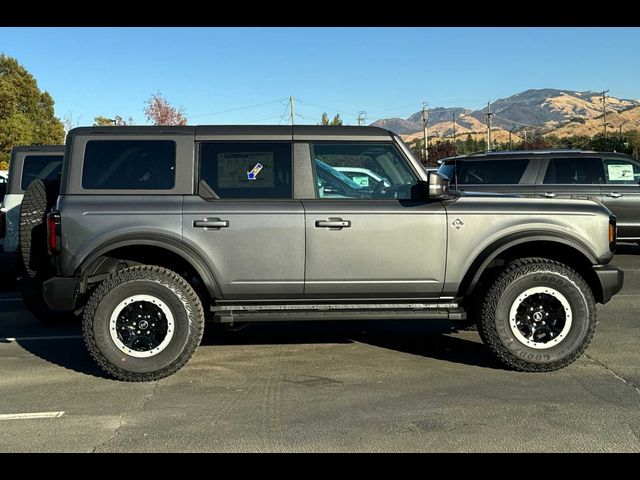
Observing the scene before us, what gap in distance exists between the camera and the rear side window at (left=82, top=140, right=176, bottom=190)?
5.47 meters

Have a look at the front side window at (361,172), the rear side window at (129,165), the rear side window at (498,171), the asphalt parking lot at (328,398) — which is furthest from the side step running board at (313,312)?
the rear side window at (498,171)

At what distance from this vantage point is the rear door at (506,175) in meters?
11.4

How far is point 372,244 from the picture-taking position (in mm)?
5410

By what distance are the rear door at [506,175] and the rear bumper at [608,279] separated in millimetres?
5872

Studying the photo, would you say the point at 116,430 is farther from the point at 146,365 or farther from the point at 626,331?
the point at 626,331

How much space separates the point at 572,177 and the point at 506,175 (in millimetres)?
1169

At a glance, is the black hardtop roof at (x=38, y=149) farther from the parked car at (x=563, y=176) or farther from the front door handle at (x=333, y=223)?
the parked car at (x=563, y=176)

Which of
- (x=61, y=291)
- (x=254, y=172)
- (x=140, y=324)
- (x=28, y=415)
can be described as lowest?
(x=28, y=415)

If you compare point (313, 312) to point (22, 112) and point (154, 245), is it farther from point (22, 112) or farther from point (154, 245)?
point (22, 112)

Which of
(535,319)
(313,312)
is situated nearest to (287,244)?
(313,312)
